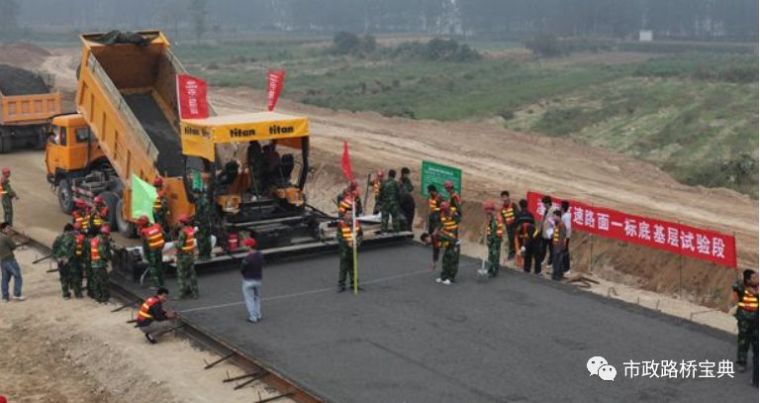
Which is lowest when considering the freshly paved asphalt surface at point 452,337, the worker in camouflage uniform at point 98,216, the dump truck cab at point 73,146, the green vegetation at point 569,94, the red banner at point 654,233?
the green vegetation at point 569,94

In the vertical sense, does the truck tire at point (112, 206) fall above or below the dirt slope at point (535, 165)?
above

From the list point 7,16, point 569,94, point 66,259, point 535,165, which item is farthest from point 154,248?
point 7,16

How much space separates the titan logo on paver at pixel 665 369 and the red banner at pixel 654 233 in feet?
14.9

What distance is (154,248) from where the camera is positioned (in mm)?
18188

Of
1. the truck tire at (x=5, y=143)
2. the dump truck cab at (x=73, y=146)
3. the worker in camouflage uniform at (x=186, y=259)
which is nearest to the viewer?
the worker in camouflage uniform at (x=186, y=259)

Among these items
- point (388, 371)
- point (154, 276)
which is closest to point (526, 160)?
point (154, 276)

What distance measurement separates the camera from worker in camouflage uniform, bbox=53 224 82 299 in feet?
61.0

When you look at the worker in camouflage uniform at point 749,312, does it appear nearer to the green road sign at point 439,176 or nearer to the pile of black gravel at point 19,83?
the green road sign at point 439,176

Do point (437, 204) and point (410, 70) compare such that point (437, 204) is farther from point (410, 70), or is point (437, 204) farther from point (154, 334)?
point (410, 70)

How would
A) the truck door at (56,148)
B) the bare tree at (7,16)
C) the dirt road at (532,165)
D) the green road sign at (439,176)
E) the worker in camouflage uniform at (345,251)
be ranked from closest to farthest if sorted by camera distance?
the worker in camouflage uniform at (345,251) < the green road sign at (439,176) < the truck door at (56,148) < the dirt road at (532,165) < the bare tree at (7,16)

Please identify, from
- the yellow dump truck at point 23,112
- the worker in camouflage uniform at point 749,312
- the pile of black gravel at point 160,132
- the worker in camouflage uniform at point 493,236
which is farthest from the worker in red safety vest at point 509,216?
the yellow dump truck at point 23,112

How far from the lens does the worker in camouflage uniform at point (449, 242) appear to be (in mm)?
18594

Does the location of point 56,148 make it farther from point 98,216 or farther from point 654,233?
point 654,233

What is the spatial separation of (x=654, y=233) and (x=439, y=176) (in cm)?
664
